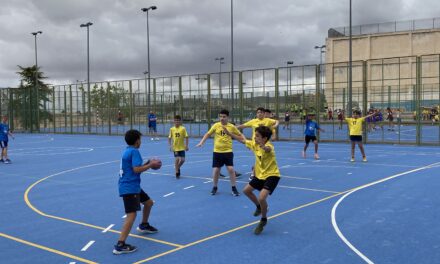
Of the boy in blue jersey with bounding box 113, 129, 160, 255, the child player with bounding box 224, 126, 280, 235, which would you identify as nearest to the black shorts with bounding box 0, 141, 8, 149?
the boy in blue jersey with bounding box 113, 129, 160, 255

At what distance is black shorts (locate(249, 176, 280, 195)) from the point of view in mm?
6789

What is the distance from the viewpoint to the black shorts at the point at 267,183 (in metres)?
6.79

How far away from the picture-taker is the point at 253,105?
29344mm

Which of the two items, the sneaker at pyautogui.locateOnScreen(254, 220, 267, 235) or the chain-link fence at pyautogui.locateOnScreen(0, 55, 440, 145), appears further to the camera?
the chain-link fence at pyautogui.locateOnScreen(0, 55, 440, 145)

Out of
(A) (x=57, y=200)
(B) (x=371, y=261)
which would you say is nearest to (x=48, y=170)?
(A) (x=57, y=200)

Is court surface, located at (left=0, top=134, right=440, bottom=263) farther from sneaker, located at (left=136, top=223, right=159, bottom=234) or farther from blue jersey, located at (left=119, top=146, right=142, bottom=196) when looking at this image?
blue jersey, located at (left=119, top=146, right=142, bottom=196)

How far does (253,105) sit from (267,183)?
22726mm

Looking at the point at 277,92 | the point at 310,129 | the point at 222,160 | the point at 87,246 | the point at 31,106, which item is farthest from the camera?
the point at 31,106

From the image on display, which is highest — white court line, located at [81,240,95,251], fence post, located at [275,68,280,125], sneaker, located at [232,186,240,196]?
fence post, located at [275,68,280,125]

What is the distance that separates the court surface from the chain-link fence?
13258mm

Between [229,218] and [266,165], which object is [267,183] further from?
[229,218]

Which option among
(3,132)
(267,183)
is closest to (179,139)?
(267,183)

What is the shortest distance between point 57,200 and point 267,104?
20.3 metres

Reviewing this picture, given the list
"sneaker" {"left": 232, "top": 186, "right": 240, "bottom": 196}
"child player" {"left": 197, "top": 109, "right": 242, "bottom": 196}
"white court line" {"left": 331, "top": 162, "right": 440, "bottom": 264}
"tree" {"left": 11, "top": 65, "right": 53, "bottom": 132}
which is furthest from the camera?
"tree" {"left": 11, "top": 65, "right": 53, "bottom": 132}
